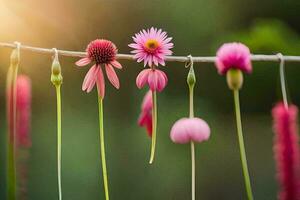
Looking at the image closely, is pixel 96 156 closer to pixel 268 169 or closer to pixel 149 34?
pixel 268 169

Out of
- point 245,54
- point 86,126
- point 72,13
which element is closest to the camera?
point 245,54

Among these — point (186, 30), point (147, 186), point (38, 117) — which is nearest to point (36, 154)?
point (38, 117)

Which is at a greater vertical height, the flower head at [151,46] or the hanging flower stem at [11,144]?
the flower head at [151,46]

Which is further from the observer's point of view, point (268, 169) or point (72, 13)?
point (268, 169)

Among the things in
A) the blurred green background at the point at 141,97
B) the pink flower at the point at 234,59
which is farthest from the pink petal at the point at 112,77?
the blurred green background at the point at 141,97

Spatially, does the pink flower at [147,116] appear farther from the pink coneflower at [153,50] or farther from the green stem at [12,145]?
the green stem at [12,145]
